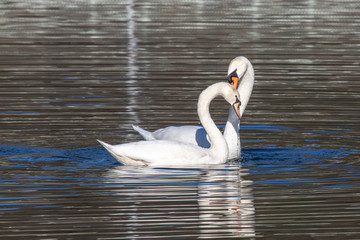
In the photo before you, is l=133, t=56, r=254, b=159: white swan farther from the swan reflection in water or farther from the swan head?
the swan reflection in water

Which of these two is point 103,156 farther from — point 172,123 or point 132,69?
point 132,69

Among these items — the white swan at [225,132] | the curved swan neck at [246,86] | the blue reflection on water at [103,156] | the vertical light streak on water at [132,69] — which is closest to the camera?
the blue reflection on water at [103,156]

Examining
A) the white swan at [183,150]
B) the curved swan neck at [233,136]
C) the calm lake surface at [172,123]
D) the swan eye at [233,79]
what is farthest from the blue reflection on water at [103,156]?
the swan eye at [233,79]

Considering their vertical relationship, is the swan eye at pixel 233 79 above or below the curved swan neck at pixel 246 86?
above

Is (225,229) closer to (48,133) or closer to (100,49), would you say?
(48,133)

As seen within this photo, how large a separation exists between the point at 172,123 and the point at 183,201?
485 centimetres

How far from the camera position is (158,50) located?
80.7 ft

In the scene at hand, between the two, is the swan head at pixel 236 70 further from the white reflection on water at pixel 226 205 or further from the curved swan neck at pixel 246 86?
the white reflection on water at pixel 226 205

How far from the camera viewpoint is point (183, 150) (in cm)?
1278

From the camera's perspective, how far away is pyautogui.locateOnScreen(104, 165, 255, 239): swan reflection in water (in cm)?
979

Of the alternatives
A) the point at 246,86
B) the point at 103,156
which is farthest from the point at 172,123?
the point at 103,156

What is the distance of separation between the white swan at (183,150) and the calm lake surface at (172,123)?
0.49 ft

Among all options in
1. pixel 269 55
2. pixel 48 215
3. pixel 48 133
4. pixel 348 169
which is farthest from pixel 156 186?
pixel 269 55

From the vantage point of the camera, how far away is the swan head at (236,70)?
1380 centimetres
